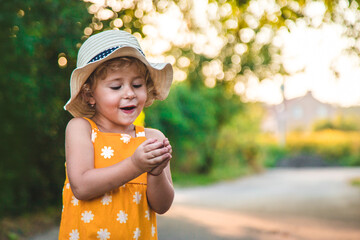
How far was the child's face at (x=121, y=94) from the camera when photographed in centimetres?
176

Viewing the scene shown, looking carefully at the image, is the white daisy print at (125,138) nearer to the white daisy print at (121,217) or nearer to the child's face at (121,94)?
the child's face at (121,94)

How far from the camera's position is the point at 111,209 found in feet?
5.53

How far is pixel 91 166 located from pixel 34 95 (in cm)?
327

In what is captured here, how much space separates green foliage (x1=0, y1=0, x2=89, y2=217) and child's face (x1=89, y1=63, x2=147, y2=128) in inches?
84.0

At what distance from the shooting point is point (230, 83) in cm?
1600

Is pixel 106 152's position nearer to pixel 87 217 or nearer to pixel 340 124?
pixel 87 217

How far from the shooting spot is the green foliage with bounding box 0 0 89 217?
13.5 ft

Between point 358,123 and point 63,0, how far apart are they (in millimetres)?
35399

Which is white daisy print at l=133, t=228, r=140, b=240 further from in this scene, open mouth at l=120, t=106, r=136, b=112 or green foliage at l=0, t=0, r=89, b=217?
green foliage at l=0, t=0, r=89, b=217

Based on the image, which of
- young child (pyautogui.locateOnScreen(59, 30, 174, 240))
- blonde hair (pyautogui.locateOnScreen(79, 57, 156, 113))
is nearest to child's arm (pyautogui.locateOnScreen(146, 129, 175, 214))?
young child (pyautogui.locateOnScreen(59, 30, 174, 240))

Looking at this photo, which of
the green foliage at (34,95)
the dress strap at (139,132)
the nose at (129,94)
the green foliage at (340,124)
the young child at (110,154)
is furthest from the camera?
the green foliage at (340,124)

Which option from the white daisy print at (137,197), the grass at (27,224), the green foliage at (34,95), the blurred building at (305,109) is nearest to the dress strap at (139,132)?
the white daisy print at (137,197)

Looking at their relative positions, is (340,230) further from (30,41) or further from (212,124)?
(212,124)

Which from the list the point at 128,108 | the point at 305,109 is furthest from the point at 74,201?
the point at 305,109
